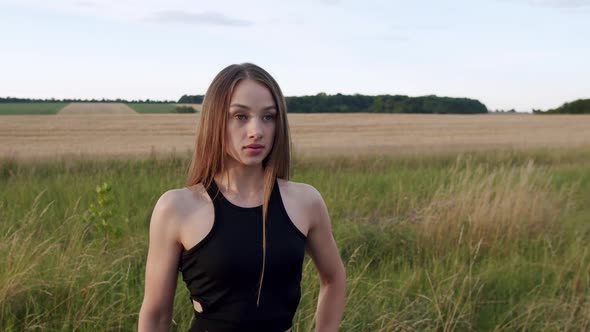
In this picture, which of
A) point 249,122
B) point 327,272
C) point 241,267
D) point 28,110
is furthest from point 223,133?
point 28,110

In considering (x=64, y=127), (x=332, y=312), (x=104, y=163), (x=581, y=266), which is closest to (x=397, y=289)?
(x=581, y=266)

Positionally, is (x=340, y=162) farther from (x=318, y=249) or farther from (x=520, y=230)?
(x=318, y=249)

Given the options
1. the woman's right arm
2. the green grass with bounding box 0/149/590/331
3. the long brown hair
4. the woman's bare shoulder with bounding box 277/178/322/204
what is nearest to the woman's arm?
the woman's bare shoulder with bounding box 277/178/322/204

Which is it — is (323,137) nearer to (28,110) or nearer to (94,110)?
(94,110)

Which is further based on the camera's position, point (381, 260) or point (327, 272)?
point (381, 260)

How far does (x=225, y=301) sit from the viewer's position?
4.99ft

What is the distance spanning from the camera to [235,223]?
1.51 m

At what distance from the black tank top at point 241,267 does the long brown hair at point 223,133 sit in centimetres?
2

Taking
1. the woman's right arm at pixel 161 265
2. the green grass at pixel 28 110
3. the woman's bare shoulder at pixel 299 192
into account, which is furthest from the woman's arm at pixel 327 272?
the green grass at pixel 28 110

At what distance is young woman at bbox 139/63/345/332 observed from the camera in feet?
4.91

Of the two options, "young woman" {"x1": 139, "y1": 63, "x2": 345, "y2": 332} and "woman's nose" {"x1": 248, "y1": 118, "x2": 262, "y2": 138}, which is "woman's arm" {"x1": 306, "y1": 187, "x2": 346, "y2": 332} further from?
"woman's nose" {"x1": 248, "y1": 118, "x2": 262, "y2": 138}

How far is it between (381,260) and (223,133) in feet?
10.8

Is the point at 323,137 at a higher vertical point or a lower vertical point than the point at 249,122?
lower

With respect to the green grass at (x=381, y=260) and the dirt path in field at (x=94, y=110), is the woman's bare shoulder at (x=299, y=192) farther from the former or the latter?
the dirt path in field at (x=94, y=110)
